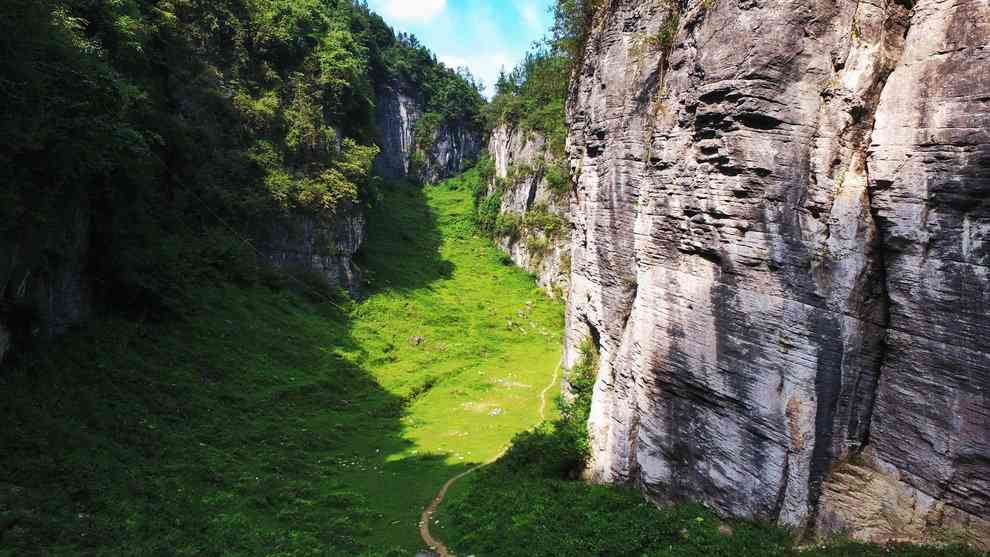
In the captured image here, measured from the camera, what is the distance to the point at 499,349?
35625 mm

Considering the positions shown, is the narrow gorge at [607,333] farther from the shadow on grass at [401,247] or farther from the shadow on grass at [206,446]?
the shadow on grass at [401,247]

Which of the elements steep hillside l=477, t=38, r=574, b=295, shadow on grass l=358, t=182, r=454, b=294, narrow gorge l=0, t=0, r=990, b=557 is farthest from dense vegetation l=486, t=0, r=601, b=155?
shadow on grass l=358, t=182, r=454, b=294

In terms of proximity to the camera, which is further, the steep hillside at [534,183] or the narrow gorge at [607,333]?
the steep hillside at [534,183]

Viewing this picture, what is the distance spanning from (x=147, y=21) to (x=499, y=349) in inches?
1081

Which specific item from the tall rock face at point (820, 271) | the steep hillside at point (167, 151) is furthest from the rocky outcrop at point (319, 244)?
the tall rock face at point (820, 271)

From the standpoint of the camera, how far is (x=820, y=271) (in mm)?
9742

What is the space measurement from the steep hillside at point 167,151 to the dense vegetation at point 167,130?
7 cm

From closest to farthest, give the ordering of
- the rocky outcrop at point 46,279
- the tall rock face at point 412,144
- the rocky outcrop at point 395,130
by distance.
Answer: the rocky outcrop at point 46,279 < the rocky outcrop at point 395,130 < the tall rock face at point 412,144

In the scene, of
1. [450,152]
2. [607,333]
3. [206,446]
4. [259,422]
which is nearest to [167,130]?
[259,422]

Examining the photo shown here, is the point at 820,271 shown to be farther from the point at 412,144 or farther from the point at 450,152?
the point at 450,152

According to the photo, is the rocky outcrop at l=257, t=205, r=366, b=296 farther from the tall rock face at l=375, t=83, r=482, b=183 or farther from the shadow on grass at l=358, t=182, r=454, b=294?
the tall rock face at l=375, t=83, r=482, b=183

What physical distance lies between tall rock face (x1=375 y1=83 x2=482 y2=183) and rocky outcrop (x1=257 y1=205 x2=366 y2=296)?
3267 cm

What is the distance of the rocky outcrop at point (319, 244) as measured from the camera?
109 ft

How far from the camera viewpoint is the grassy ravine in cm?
1247
